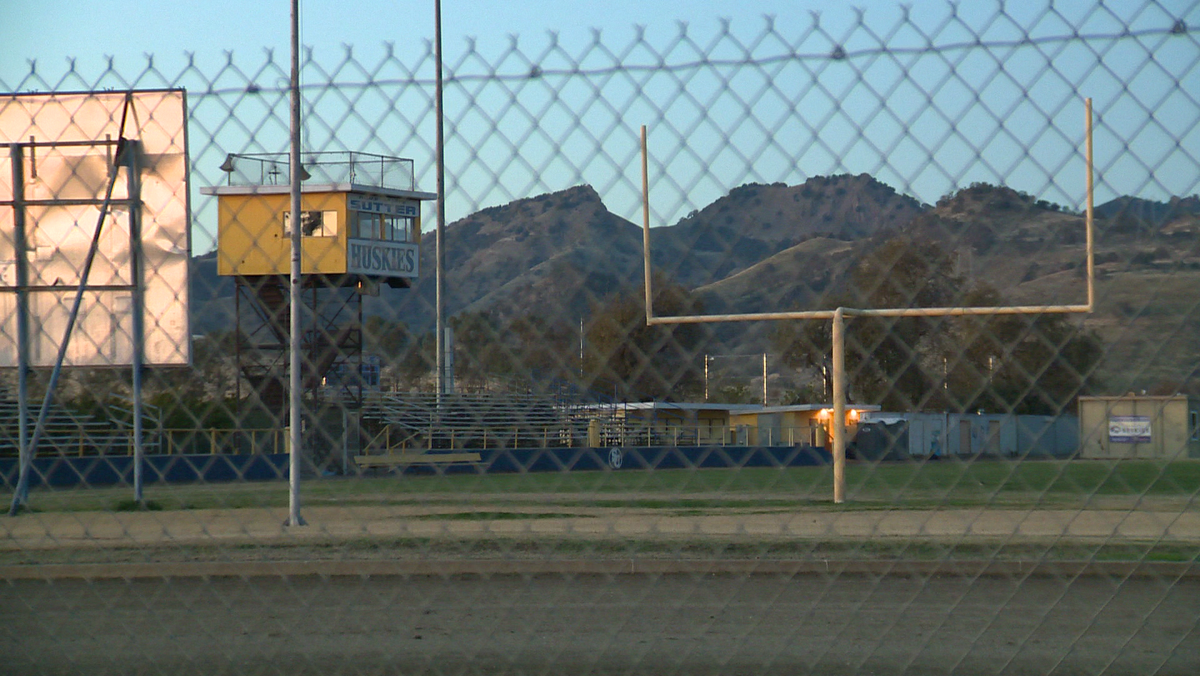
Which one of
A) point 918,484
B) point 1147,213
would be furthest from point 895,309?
point 918,484

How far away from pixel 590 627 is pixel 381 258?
3.95 meters

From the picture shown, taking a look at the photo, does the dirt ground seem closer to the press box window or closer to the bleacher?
the bleacher

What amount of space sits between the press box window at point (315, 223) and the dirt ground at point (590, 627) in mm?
2149

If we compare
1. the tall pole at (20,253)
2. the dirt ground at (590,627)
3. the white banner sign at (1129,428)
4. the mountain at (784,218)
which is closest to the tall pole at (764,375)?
the mountain at (784,218)

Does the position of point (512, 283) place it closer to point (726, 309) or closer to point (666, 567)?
point (726, 309)

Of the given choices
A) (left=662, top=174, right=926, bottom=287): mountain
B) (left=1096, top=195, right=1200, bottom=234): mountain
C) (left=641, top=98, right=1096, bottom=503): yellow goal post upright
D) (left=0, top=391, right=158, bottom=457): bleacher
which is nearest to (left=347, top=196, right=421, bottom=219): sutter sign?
(left=641, top=98, right=1096, bottom=503): yellow goal post upright

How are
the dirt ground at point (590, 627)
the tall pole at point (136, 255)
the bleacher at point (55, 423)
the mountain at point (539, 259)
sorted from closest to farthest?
1. the mountain at point (539, 259)
2. the tall pole at point (136, 255)
3. the bleacher at point (55, 423)
4. the dirt ground at point (590, 627)

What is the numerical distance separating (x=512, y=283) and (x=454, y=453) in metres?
0.92

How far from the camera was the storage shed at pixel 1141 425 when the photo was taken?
2.68 meters

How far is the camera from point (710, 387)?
9.70ft

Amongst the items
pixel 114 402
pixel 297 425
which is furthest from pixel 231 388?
pixel 114 402

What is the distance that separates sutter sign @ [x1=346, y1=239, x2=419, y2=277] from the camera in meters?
2.83

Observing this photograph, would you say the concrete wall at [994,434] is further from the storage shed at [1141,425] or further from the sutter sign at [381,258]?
the sutter sign at [381,258]

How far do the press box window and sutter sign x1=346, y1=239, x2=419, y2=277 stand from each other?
0.06m
